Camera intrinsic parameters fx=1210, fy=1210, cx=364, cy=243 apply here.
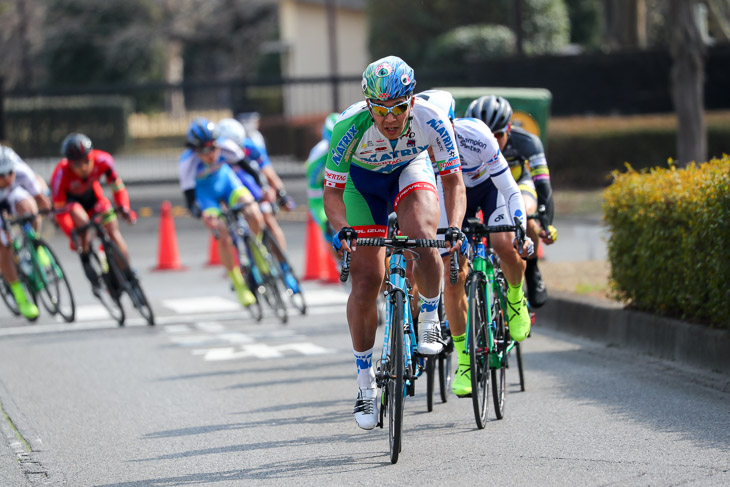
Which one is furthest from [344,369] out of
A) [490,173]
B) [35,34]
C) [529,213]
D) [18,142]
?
[35,34]

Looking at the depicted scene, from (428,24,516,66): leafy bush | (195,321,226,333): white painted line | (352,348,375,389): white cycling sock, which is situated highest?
(428,24,516,66): leafy bush

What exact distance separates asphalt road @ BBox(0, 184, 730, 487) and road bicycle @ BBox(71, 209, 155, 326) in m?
Answer: 0.44

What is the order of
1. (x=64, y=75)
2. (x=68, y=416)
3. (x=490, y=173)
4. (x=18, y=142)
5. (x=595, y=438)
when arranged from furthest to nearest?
(x=64, y=75), (x=18, y=142), (x=68, y=416), (x=490, y=173), (x=595, y=438)

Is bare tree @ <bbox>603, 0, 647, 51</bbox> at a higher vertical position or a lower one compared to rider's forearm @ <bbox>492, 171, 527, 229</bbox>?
higher

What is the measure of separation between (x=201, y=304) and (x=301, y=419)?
6810 mm

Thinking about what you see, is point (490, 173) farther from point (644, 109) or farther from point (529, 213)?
point (644, 109)

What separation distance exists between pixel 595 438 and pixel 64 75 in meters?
55.5

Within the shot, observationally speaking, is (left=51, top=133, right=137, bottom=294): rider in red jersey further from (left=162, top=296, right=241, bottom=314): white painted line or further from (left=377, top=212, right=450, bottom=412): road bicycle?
(left=377, top=212, right=450, bottom=412): road bicycle

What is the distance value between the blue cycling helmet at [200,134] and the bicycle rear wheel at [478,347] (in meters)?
5.83

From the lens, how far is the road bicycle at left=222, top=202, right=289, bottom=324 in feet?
41.0

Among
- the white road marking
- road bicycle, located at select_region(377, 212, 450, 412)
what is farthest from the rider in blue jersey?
road bicycle, located at select_region(377, 212, 450, 412)

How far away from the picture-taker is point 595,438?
677 cm

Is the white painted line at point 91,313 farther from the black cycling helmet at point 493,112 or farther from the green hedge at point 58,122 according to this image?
the green hedge at point 58,122

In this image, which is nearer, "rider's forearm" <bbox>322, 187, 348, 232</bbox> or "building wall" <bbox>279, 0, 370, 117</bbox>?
"rider's forearm" <bbox>322, 187, 348, 232</bbox>
